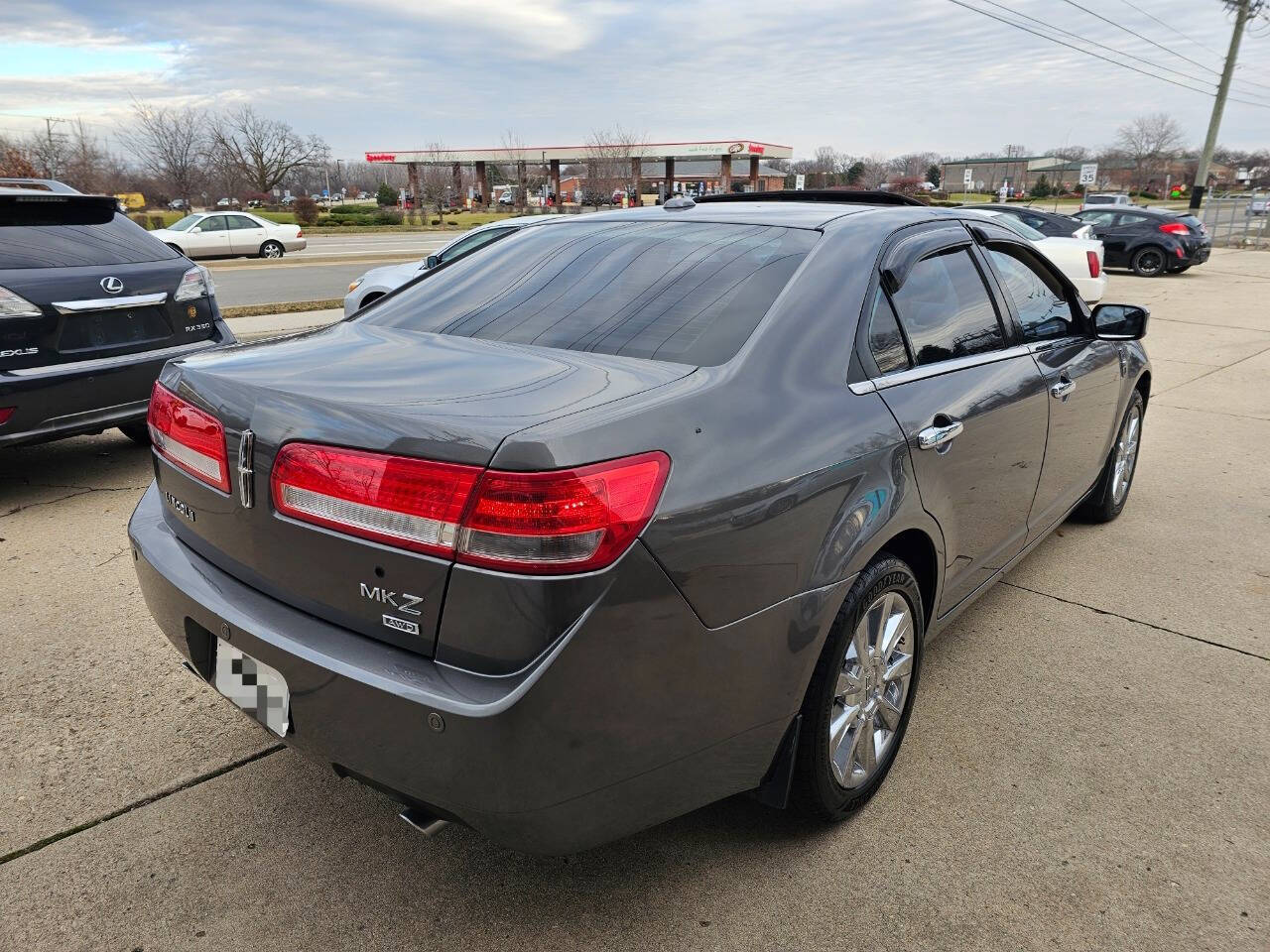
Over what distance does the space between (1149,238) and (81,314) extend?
20.7 metres

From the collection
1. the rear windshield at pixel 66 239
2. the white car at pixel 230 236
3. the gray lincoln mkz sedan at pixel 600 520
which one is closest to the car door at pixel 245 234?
the white car at pixel 230 236

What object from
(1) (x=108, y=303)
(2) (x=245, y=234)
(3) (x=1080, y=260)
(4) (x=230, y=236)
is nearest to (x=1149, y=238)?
(3) (x=1080, y=260)

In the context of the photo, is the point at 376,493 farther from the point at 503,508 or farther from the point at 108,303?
the point at 108,303

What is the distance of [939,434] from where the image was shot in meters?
2.57

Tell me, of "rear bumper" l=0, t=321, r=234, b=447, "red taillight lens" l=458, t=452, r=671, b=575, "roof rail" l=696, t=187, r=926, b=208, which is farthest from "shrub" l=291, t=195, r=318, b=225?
"red taillight lens" l=458, t=452, r=671, b=575

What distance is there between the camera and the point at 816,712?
2225 millimetres

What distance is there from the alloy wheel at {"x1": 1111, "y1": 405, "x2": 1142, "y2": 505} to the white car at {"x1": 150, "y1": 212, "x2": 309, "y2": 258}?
25.4m

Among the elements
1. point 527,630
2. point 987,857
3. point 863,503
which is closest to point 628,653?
point 527,630

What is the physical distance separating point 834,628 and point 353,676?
43.9 inches

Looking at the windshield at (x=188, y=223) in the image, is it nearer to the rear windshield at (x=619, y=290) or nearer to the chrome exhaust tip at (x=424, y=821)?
the rear windshield at (x=619, y=290)

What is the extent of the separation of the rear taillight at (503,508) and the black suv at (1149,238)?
20341 millimetres

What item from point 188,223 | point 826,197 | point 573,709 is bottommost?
point 188,223

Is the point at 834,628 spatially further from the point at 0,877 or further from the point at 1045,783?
the point at 0,877

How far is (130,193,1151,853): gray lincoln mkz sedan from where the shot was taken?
173 cm
